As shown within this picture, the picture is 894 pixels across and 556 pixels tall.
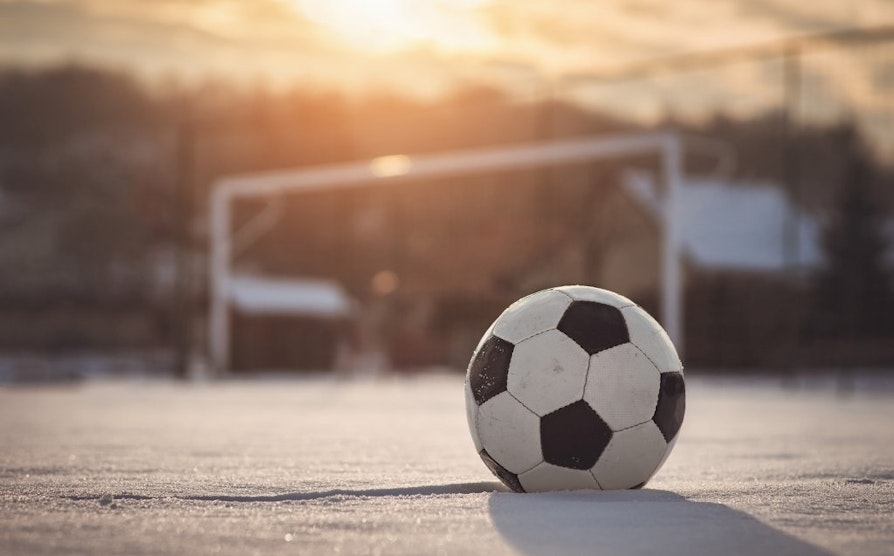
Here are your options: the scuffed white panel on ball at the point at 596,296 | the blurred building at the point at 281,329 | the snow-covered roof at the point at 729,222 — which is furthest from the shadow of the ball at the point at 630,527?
the blurred building at the point at 281,329

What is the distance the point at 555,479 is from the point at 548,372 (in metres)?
0.32

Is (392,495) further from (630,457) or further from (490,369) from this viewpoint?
(630,457)

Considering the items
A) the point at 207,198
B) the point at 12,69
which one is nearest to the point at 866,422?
the point at 207,198

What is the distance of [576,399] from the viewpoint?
11.1ft

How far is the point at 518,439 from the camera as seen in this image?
3.43 metres

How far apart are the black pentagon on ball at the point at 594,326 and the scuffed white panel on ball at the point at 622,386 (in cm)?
3

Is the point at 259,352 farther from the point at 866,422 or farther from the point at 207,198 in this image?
the point at 866,422

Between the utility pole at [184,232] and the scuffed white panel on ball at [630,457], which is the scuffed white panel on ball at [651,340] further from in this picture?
the utility pole at [184,232]

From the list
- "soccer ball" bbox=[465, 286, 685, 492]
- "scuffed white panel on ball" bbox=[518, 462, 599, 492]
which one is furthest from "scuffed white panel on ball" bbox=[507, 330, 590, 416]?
"scuffed white panel on ball" bbox=[518, 462, 599, 492]

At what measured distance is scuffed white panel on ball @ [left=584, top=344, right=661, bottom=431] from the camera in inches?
133

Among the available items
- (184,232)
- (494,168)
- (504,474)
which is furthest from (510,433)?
(184,232)

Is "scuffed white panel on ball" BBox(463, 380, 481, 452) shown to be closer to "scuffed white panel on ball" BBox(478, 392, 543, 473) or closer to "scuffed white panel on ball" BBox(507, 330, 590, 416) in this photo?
"scuffed white panel on ball" BBox(478, 392, 543, 473)

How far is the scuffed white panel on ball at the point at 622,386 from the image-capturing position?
3.38 m

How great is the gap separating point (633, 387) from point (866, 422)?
546 cm
